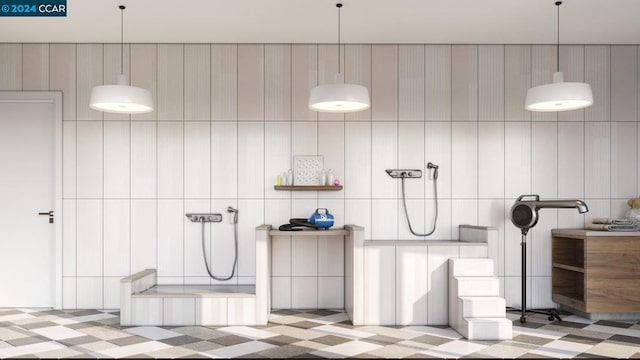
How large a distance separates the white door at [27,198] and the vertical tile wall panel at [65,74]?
0.10 m

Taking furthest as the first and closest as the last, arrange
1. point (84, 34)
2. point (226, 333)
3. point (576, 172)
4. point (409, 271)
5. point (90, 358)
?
point (576, 172), point (84, 34), point (409, 271), point (226, 333), point (90, 358)

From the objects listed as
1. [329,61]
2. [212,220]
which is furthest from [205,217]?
[329,61]

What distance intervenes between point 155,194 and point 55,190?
1.05 meters

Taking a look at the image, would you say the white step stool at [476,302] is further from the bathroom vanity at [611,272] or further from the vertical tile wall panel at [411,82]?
the vertical tile wall panel at [411,82]

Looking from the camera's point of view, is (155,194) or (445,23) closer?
(445,23)

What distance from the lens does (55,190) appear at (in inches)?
217

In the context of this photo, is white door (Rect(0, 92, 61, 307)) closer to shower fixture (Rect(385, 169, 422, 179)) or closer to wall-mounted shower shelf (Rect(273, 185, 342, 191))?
wall-mounted shower shelf (Rect(273, 185, 342, 191))

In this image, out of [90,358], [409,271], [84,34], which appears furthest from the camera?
[84,34]

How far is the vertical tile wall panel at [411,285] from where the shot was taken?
4.74 metres

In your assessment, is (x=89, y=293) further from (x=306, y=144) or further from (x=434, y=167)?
(x=434, y=167)

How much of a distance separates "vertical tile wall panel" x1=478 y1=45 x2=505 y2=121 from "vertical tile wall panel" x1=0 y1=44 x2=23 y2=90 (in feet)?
16.2

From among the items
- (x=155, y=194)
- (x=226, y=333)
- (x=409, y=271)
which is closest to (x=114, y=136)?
(x=155, y=194)

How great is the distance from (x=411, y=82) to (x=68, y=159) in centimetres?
377

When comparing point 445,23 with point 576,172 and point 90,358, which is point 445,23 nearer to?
point 576,172
